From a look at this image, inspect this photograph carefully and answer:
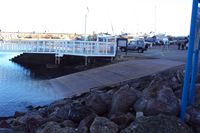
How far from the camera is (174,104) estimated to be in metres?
7.82

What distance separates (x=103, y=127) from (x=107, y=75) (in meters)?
17.8

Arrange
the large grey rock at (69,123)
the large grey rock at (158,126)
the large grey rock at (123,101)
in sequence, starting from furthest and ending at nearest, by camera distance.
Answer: the large grey rock at (123,101) < the large grey rock at (69,123) < the large grey rock at (158,126)

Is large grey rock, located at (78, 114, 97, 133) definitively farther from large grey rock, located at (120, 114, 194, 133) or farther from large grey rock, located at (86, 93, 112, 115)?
large grey rock, located at (86, 93, 112, 115)

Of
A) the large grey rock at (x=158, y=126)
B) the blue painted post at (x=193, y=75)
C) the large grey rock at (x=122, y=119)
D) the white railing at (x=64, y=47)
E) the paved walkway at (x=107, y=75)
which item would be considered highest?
the blue painted post at (x=193, y=75)

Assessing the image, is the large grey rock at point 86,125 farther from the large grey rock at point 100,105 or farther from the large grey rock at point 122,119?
the large grey rock at point 100,105

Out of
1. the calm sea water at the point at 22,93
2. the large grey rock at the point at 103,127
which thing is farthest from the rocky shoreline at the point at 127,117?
the calm sea water at the point at 22,93

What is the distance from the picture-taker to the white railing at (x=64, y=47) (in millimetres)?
31156

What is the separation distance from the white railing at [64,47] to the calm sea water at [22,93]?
4196 mm

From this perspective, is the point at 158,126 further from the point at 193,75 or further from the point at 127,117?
the point at 193,75

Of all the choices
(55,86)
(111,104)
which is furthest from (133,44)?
(111,104)

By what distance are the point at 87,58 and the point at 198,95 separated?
24.2 meters

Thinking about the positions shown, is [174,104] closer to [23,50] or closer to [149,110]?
[149,110]

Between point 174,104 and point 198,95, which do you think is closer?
point 174,104

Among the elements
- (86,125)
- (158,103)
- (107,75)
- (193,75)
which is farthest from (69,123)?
(107,75)
